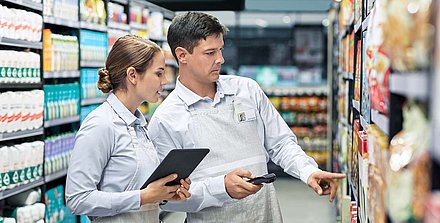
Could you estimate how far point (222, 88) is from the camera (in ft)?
11.3

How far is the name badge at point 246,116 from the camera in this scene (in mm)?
3393

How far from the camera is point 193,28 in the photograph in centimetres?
331

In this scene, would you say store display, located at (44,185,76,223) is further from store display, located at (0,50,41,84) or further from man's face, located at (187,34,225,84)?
man's face, located at (187,34,225,84)

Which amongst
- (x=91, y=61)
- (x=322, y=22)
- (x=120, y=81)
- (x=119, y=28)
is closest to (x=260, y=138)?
(x=120, y=81)

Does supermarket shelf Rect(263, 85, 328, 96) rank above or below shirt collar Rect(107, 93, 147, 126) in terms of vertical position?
below

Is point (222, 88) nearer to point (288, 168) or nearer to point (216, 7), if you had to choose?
point (288, 168)

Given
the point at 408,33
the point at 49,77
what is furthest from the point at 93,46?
the point at 408,33

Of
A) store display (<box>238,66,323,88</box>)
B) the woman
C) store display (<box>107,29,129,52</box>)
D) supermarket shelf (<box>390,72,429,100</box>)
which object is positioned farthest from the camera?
store display (<box>238,66,323,88</box>)

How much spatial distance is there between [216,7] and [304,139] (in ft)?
15.3

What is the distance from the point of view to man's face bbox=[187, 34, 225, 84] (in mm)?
3322

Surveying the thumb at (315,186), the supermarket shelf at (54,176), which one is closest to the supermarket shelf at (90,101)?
the supermarket shelf at (54,176)

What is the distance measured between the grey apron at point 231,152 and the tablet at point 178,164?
1.01ft

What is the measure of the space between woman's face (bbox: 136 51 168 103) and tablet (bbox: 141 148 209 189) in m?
0.34

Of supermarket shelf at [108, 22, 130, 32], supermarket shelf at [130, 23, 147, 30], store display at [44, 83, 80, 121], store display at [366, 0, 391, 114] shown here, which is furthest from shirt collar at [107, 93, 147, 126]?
supermarket shelf at [130, 23, 147, 30]
